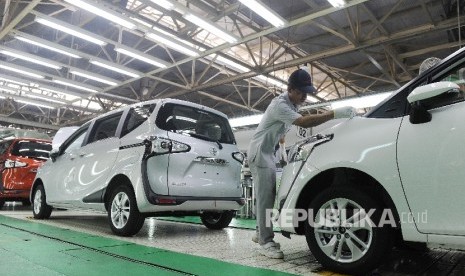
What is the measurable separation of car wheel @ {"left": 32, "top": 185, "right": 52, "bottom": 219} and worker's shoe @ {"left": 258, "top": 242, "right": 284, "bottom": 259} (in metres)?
4.17

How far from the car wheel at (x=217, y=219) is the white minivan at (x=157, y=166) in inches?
0.6

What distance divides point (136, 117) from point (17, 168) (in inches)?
172

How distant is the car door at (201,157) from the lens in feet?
12.9

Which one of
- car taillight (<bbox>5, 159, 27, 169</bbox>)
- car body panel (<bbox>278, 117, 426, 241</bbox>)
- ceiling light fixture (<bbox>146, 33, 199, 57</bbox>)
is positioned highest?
ceiling light fixture (<bbox>146, 33, 199, 57</bbox>)

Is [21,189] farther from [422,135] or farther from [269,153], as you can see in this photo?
[422,135]

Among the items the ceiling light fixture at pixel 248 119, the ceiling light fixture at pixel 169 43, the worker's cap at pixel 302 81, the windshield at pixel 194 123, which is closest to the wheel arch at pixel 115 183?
the windshield at pixel 194 123

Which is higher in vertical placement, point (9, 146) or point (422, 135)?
point (9, 146)

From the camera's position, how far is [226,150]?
14.5 feet

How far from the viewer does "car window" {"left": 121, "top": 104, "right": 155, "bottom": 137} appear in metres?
4.13

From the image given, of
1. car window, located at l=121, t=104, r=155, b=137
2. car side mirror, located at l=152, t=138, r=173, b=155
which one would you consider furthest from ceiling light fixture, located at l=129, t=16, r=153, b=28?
car side mirror, located at l=152, t=138, r=173, b=155

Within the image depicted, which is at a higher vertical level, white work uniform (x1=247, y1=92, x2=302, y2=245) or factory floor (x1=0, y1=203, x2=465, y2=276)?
white work uniform (x1=247, y1=92, x2=302, y2=245)

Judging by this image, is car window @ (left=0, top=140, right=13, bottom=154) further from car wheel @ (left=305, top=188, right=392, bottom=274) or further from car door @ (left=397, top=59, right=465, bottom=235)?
car door @ (left=397, top=59, right=465, bottom=235)

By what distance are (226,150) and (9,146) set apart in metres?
5.41

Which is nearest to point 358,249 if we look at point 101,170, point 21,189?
point 101,170
